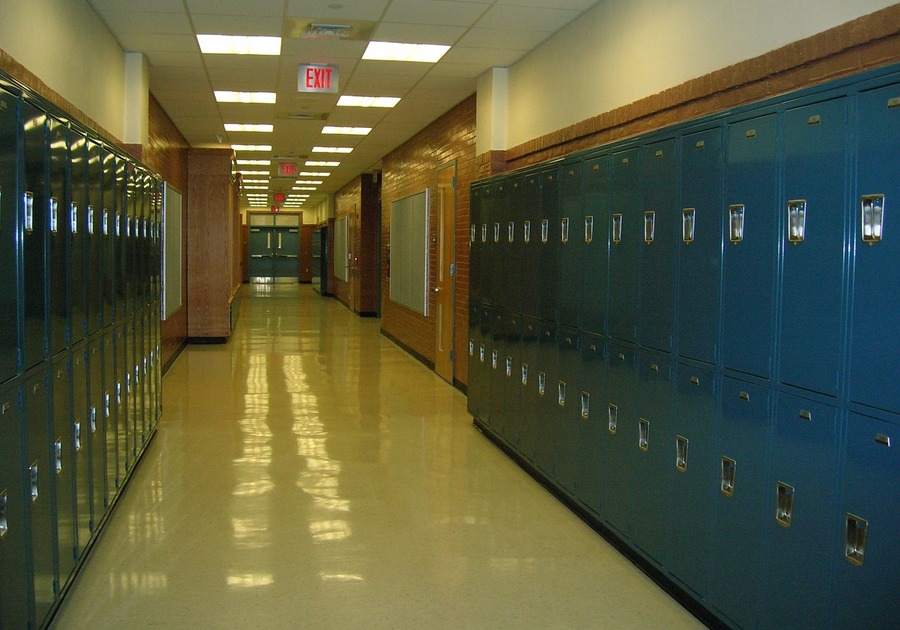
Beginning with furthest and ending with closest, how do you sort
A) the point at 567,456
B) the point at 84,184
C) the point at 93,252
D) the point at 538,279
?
1. the point at 538,279
2. the point at 567,456
3. the point at 93,252
4. the point at 84,184

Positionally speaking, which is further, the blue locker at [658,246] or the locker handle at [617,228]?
the locker handle at [617,228]

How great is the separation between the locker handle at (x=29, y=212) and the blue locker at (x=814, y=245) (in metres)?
2.46

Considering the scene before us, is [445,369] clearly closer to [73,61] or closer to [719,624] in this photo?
[73,61]

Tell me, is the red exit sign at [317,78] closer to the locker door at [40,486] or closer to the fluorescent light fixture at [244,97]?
the fluorescent light fixture at [244,97]

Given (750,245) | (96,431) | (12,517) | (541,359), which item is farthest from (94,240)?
(750,245)

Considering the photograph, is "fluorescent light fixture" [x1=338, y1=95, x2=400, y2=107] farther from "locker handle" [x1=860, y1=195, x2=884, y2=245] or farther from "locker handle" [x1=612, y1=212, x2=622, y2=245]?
"locker handle" [x1=860, y1=195, x2=884, y2=245]

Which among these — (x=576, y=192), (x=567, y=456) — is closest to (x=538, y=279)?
(x=576, y=192)

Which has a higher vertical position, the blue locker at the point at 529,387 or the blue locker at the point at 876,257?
the blue locker at the point at 876,257

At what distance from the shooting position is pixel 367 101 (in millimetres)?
9148

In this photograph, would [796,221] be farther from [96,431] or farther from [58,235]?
[96,431]

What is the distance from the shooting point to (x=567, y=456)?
461 centimetres

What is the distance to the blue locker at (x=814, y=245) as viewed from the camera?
242cm

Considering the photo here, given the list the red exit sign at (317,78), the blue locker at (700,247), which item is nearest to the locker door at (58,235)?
the blue locker at (700,247)

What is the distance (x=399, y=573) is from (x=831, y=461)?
→ 200cm
